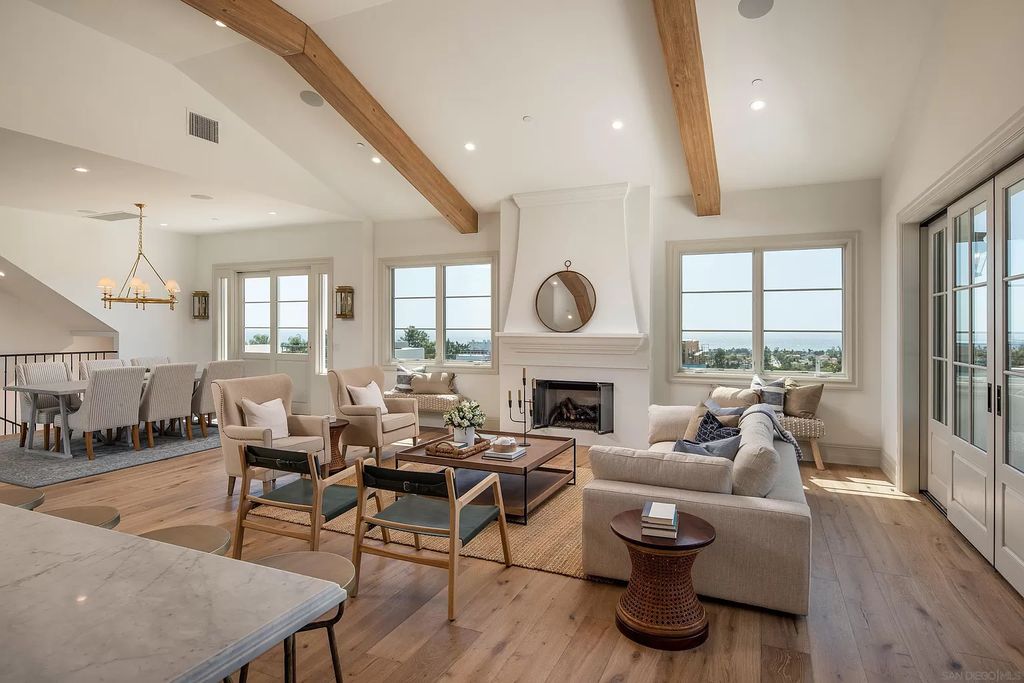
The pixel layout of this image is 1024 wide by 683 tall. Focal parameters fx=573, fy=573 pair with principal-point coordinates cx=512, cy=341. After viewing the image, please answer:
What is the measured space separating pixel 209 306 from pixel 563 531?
24.1ft

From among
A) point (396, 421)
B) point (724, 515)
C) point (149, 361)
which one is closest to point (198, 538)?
point (724, 515)

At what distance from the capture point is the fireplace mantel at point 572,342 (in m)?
5.90

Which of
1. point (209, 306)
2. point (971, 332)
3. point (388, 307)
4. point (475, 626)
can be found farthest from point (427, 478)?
point (209, 306)

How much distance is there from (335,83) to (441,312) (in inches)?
127

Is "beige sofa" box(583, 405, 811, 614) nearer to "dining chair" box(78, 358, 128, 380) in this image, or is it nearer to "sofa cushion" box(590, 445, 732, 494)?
"sofa cushion" box(590, 445, 732, 494)

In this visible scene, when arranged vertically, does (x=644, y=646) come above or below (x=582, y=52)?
below

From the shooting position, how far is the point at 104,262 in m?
7.62

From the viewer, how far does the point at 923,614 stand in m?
2.63

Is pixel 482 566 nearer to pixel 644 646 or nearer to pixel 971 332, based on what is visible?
pixel 644 646

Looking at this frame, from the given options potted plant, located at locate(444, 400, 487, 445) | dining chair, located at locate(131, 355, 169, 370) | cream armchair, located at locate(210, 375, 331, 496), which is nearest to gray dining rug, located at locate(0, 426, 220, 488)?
dining chair, located at locate(131, 355, 169, 370)

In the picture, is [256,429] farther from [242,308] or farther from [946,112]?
[242,308]

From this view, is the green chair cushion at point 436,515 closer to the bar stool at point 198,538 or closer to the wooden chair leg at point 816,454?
the bar stool at point 198,538

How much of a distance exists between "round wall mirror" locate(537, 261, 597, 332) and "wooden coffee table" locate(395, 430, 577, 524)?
1737mm

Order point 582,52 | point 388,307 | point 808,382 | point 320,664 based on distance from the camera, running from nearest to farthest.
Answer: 1. point 320,664
2. point 582,52
3. point 808,382
4. point 388,307
